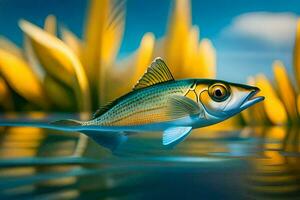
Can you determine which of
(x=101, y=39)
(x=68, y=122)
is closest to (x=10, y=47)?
(x=101, y=39)

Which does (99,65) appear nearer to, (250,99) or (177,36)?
(177,36)

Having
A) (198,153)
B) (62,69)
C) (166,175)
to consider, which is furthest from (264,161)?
(62,69)

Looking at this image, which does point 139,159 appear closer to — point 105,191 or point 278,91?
point 105,191

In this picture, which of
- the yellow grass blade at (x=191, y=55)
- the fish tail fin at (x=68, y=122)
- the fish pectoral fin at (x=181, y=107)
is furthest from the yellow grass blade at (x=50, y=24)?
the fish pectoral fin at (x=181, y=107)

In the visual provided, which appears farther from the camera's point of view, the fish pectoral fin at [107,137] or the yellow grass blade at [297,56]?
the yellow grass blade at [297,56]

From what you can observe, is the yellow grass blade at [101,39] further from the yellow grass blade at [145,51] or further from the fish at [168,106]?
the fish at [168,106]

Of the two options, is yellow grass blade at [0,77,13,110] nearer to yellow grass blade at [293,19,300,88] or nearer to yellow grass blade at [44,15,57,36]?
yellow grass blade at [44,15,57,36]

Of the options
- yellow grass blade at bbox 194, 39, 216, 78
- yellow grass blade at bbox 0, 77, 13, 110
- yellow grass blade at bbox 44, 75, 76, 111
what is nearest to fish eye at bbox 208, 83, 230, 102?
yellow grass blade at bbox 194, 39, 216, 78
